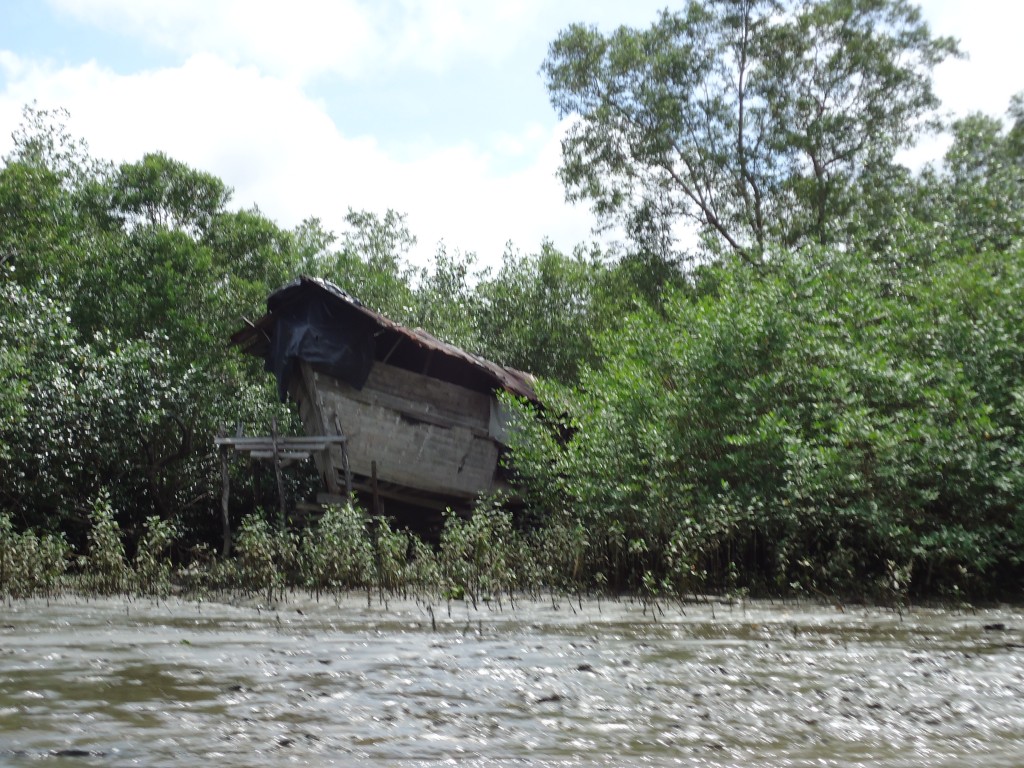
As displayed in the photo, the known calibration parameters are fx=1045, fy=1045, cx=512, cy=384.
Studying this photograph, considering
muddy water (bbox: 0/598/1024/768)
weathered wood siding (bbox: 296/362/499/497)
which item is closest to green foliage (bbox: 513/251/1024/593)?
muddy water (bbox: 0/598/1024/768)

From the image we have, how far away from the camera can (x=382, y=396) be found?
17266mm

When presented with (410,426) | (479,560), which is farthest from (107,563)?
(410,426)

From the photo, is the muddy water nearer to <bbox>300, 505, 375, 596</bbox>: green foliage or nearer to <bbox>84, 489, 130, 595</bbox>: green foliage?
<bbox>300, 505, 375, 596</bbox>: green foliage

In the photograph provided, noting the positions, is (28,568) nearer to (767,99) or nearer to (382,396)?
(382,396)

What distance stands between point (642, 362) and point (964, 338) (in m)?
4.29

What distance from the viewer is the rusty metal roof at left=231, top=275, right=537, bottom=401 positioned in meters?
16.5

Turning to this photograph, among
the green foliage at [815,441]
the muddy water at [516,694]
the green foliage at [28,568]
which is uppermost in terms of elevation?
the green foliage at [815,441]

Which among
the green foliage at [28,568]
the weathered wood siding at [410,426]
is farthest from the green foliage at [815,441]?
the green foliage at [28,568]

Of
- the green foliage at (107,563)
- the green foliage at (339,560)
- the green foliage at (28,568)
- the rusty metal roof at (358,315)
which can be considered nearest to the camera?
the green foliage at (28,568)

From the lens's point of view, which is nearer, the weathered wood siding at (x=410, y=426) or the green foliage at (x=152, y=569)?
the green foliage at (x=152, y=569)

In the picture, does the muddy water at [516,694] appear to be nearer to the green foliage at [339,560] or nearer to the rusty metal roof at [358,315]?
the green foliage at [339,560]

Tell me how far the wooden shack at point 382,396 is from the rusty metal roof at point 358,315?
0.02m

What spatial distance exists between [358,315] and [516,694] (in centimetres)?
1278

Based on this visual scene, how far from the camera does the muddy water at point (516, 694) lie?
3.26m
